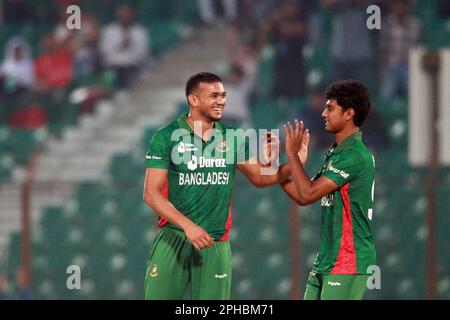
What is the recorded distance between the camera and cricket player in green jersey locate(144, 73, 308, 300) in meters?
6.27

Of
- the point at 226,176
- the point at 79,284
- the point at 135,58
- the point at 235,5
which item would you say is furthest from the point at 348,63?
the point at 226,176

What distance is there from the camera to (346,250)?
6.01 metres

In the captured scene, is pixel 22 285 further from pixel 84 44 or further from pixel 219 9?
pixel 219 9

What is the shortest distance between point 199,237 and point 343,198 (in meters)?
0.86

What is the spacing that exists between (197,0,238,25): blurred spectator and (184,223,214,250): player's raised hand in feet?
25.6

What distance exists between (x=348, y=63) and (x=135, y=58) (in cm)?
300

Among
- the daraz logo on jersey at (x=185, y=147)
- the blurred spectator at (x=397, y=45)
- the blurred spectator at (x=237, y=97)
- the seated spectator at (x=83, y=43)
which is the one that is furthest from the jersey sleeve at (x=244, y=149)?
the seated spectator at (x=83, y=43)

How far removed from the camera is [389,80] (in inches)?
481

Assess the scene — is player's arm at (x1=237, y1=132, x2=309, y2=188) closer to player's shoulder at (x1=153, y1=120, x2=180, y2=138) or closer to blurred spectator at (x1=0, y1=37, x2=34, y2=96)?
player's shoulder at (x1=153, y1=120, x2=180, y2=138)

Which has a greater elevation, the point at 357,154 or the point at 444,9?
the point at 444,9

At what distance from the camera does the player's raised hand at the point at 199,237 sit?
19.5ft

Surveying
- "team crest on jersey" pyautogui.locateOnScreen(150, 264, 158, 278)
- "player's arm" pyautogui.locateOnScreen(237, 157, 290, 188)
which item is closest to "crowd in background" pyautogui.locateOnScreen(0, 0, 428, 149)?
"player's arm" pyautogui.locateOnScreen(237, 157, 290, 188)

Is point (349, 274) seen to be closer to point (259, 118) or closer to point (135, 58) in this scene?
point (259, 118)

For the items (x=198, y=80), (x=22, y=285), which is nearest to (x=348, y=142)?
(x=198, y=80)
